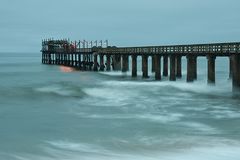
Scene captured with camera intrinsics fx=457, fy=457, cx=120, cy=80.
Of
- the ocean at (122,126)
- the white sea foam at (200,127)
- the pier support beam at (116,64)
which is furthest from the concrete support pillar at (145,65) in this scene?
the white sea foam at (200,127)

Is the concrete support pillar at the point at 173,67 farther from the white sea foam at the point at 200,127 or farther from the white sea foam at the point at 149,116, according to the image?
the white sea foam at the point at 200,127

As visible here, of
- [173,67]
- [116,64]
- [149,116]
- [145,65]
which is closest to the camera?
[149,116]

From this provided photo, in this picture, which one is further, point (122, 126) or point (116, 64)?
point (116, 64)

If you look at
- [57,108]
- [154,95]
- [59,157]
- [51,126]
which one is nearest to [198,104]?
[154,95]

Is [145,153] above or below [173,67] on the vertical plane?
below

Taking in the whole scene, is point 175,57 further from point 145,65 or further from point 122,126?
point 122,126

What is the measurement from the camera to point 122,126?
1770 centimetres

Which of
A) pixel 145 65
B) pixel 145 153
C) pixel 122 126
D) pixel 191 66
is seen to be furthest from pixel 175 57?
pixel 145 153

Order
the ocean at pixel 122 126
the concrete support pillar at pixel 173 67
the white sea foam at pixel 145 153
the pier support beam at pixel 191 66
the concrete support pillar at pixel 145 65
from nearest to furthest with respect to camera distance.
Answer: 1. the white sea foam at pixel 145 153
2. the ocean at pixel 122 126
3. the pier support beam at pixel 191 66
4. the concrete support pillar at pixel 173 67
5. the concrete support pillar at pixel 145 65

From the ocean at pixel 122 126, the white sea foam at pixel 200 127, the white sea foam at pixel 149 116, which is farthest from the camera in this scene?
the white sea foam at pixel 149 116

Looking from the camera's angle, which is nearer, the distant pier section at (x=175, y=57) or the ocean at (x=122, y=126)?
the ocean at (x=122, y=126)

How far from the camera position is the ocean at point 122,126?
13648 mm

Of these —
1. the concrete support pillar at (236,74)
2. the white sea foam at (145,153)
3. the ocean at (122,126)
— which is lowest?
the white sea foam at (145,153)

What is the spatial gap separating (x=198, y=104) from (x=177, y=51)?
11613 mm
